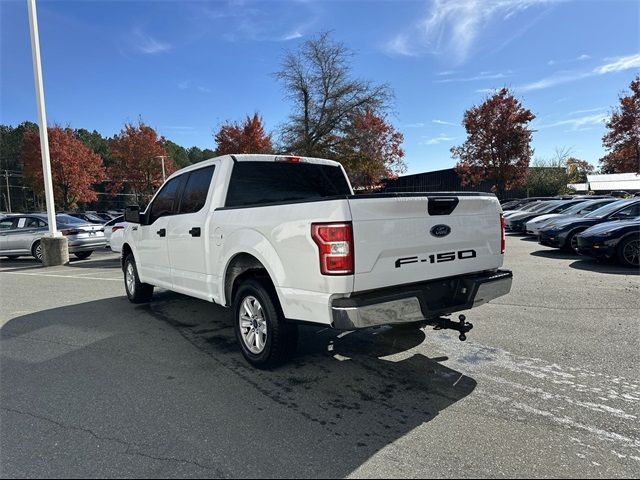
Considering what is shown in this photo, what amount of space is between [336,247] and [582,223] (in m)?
11.6

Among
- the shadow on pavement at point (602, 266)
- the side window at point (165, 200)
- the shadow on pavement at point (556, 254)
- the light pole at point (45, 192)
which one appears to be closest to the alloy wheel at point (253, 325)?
the side window at point (165, 200)

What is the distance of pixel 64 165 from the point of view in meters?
34.8

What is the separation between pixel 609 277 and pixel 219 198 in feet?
25.7

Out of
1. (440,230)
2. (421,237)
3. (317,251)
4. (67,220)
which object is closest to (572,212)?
(440,230)

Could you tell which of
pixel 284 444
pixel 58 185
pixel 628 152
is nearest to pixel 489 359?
pixel 284 444

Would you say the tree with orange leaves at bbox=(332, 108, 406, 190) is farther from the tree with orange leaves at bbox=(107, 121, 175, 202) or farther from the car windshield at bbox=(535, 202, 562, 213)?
the tree with orange leaves at bbox=(107, 121, 175, 202)

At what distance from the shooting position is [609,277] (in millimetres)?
8445

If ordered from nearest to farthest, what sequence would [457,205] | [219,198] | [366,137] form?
1. [457,205]
2. [219,198]
3. [366,137]

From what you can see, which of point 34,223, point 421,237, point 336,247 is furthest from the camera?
point 34,223

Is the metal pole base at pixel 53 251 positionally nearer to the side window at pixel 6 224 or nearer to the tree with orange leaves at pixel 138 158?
the side window at pixel 6 224

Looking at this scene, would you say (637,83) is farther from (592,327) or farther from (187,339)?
(187,339)

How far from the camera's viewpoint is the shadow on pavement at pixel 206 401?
2717 millimetres

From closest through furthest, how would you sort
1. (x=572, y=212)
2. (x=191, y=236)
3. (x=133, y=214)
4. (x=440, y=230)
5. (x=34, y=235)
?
(x=440, y=230) → (x=191, y=236) → (x=133, y=214) → (x=34, y=235) → (x=572, y=212)

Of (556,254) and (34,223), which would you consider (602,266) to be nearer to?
(556,254)
